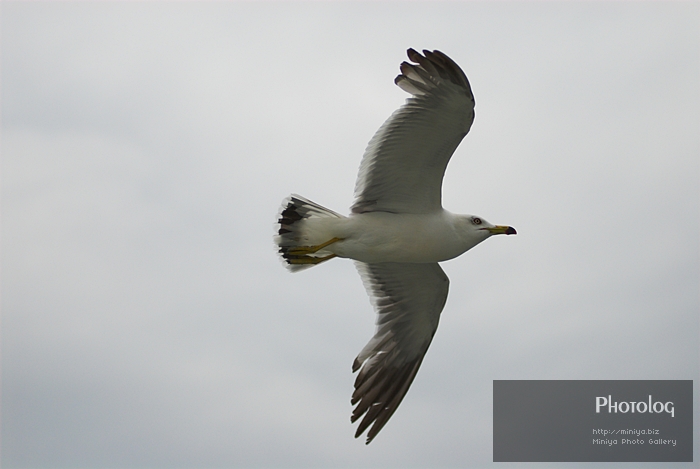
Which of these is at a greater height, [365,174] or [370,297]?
[365,174]

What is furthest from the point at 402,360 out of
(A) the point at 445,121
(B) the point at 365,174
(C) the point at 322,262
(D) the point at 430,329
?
(A) the point at 445,121

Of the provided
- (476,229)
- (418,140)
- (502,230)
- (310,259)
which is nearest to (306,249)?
(310,259)

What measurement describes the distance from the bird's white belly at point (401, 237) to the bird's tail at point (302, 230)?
0.16 metres

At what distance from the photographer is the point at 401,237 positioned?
27.2 ft

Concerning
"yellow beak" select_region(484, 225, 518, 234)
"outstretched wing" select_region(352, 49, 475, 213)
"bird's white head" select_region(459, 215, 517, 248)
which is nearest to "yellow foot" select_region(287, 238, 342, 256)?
"outstretched wing" select_region(352, 49, 475, 213)

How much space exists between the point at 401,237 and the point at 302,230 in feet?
3.22

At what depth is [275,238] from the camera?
8.58 metres

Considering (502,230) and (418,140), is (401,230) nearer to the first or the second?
(418,140)

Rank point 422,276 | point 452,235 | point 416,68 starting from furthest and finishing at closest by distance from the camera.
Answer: point 422,276 → point 452,235 → point 416,68

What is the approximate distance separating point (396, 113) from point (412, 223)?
1.13 metres

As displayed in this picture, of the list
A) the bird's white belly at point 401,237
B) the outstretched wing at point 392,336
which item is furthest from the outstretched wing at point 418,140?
the outstretched wing at point 392,336

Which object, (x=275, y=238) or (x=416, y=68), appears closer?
(x=416, y=68)

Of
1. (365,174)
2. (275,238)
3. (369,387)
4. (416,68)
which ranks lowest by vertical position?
(369,387)

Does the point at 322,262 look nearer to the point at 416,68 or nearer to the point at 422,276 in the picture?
the point at 422,276
